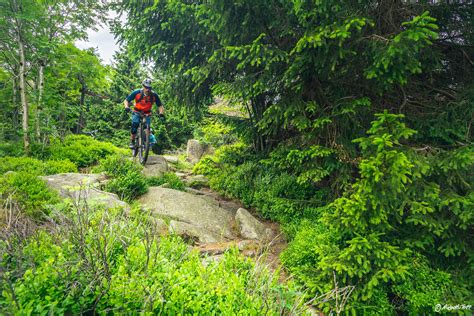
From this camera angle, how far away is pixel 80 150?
849 centimetres

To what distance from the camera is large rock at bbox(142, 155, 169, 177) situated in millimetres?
8248

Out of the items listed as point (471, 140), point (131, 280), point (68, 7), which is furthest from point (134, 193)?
point (68, 7)

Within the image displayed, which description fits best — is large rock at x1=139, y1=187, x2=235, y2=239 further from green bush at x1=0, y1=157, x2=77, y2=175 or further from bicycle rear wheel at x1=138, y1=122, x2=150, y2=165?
green bush at x1=0, y1=157, x2=77, y2=175

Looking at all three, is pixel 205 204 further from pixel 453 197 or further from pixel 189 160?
pixel 189 160

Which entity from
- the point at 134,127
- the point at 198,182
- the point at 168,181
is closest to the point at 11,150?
the point at 134,127

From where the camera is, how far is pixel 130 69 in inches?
727

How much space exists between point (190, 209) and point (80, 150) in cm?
477

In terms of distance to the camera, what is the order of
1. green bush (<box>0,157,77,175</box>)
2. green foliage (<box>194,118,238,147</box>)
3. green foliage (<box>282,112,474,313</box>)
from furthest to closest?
green foliage (<box>194,118,238,147</box>) < green bush (<box>0,157,77,175</box>) < green foliage (<box>282,112,474,313</box>)

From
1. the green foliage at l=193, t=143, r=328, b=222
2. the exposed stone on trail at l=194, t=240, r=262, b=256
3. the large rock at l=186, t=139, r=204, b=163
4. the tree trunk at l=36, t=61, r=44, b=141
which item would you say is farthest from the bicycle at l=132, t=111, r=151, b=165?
the large rock at l=186, t=139, r=204, b=163

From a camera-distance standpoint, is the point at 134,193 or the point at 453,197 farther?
the point at 134,193

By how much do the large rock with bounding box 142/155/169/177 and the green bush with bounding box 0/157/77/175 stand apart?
192 centimetres

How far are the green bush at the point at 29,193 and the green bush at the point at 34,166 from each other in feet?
4.34

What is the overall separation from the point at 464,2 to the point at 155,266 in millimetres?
6049

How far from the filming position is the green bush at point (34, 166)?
6.00m
